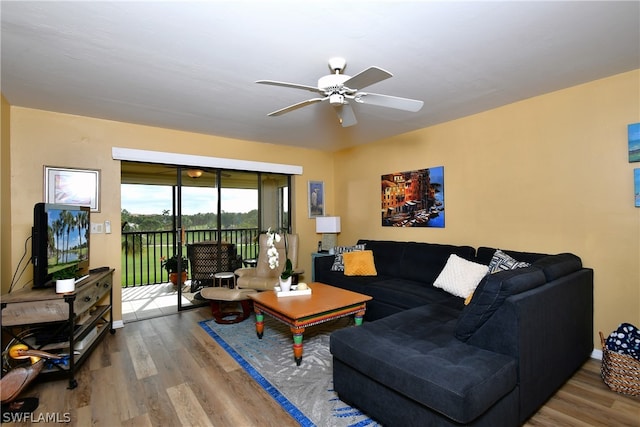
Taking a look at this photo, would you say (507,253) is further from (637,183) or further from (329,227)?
(329,227)

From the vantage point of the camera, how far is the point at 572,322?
2.27m

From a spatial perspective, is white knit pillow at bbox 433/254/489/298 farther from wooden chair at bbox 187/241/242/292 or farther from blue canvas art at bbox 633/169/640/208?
wooden chair at bbox 187/241/242/292

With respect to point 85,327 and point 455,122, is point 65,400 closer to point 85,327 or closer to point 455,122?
point 85,327

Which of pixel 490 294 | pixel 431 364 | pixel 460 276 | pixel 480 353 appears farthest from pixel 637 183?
pixel 431 364

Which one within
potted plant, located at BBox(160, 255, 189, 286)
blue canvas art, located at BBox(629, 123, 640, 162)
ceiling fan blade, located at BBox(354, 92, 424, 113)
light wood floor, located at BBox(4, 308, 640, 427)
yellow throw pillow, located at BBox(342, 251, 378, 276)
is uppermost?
ceiling fan blade, located at BBox(354, 92, 424, 113)

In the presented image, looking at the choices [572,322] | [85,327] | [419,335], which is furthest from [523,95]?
[85,327]

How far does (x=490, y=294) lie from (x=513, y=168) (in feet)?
6.52

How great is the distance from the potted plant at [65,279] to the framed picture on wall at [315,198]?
3355 millimetres

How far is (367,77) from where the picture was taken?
182 cm

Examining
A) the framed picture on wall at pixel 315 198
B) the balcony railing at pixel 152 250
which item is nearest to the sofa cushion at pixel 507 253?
the framed picture on wall at pixel 315 198

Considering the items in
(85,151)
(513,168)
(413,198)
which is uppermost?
(85,151)

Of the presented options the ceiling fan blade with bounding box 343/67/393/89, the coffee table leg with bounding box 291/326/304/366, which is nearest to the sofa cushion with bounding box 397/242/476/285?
the coffee table leg with bounding box 291/326/304/366

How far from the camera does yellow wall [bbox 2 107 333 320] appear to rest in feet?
10.2

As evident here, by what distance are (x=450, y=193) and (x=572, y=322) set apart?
1873mm
